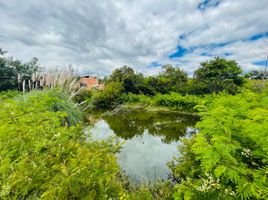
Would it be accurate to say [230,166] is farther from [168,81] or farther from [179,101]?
[168,81]

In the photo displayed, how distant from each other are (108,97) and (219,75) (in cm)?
1083

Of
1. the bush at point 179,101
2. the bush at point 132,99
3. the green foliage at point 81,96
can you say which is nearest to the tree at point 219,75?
the bush at point 179,101

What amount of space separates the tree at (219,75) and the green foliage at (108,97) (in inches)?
316

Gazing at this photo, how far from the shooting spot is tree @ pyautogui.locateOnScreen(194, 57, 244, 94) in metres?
16.1

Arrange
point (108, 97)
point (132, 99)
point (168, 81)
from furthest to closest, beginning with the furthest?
point (168, 81) → point (132, 99) → point (108, 97)

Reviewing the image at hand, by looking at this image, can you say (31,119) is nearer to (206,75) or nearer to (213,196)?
(213,196)

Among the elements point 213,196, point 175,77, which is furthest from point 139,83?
point 213,196

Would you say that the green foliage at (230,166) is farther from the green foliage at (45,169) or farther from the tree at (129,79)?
the tree at (129,79)

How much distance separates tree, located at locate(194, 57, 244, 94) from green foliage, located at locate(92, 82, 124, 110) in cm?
803

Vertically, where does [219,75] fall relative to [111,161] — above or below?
above

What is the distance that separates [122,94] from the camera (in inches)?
738

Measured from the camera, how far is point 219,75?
1639 cm

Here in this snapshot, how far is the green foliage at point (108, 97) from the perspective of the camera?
1638cm

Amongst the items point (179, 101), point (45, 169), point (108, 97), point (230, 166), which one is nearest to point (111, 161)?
point (45, 169)
